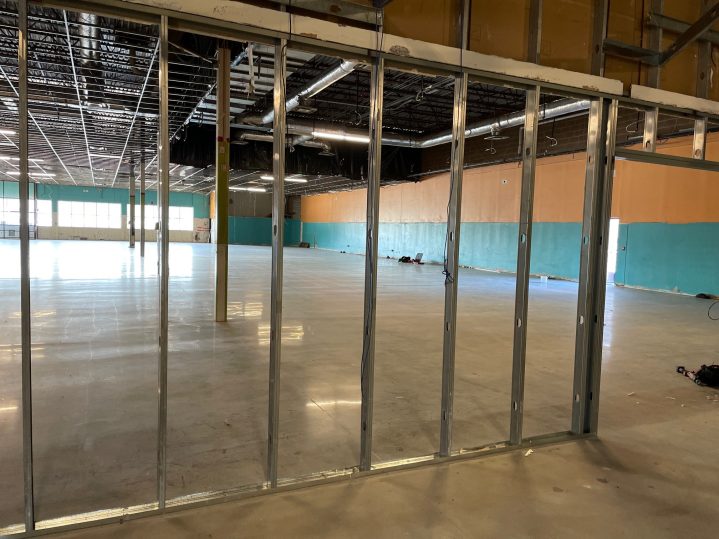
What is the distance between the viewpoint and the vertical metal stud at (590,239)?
344 cm

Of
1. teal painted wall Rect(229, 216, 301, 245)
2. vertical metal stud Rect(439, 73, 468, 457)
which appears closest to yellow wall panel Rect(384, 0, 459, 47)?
vertical metal stud Rect(439, 73, 468, 457)

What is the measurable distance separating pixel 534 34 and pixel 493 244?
1442 cm

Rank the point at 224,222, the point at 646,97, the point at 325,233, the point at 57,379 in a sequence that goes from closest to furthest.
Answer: the point at 646,97 → the point at 57,379 → the point at 224,222 → the point at 325,233

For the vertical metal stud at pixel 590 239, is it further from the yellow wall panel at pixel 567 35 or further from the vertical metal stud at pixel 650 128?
the vertical metal stud at pixel 650 128

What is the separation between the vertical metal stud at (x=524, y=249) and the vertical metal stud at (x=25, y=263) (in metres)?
2.69

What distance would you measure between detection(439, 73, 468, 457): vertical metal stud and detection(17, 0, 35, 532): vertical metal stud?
6.98ft

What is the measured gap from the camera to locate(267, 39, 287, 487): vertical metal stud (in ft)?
8.40

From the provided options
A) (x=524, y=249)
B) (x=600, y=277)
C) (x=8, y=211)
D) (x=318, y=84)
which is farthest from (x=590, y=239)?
(x=8, y=211)

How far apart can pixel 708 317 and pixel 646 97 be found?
6843mm

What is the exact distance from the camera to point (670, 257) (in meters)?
12.2

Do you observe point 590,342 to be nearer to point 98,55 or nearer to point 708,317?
point 708,317

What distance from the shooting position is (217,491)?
2580mm

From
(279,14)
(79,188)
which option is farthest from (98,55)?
(79,188)

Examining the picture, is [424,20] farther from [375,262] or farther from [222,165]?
[222,165]
